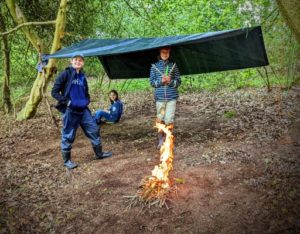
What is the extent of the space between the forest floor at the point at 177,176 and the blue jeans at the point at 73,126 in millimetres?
413

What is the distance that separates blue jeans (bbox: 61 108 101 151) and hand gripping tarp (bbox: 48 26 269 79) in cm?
115

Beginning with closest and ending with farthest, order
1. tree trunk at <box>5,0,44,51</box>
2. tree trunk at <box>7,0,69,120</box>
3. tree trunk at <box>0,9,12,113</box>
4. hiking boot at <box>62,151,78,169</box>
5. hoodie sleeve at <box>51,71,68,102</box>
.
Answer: hoodie sleeve at <box>51,71,68,102</box>, hiking boot at <box>62,151,78,169</box>, tree trunk at <box>7,0,69,120</box>, tree trunk at <box>5,0,44,51</box>, tree trunk at <box>0,9,12,113</box>

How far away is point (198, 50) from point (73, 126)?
246 centimetres

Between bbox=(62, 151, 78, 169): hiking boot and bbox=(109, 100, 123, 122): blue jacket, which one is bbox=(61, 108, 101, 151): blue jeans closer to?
bbox=(62, 151, 78, 169): hiking boot

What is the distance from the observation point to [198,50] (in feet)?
19.5

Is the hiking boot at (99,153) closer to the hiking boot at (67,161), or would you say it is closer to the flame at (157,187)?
the hiking boot at (67,161)

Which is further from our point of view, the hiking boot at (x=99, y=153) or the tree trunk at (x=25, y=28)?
the tree trunk at (x=25, y=28)

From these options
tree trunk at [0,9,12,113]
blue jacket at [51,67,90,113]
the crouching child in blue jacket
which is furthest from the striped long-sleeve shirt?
tree trunk at [0,9,12,113]

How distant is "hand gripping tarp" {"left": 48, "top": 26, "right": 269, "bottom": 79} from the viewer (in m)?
5.01

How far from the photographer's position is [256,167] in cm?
440

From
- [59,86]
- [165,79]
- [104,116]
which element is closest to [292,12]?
[165,79]

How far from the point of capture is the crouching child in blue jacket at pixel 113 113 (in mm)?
7816

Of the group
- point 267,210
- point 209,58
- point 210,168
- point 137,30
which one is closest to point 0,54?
point 137,30

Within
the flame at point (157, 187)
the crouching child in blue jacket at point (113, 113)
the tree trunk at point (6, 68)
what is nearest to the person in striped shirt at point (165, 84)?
the flame at point (157, 187)
